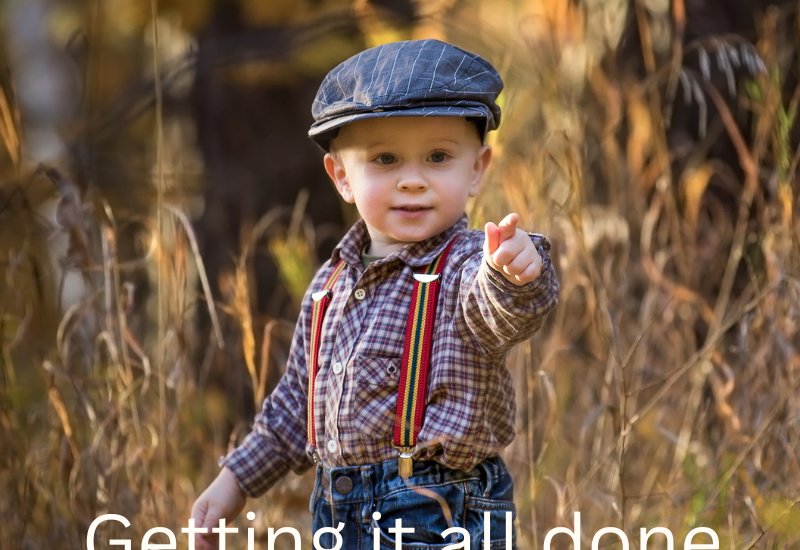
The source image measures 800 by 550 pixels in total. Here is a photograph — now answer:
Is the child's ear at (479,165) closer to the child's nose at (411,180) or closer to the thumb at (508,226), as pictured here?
the child's nose at (411,180)

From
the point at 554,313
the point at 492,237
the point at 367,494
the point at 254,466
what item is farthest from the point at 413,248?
the point at 554,313

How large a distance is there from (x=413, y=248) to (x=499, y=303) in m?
0.25

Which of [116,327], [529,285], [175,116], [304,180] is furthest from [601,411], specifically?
[175,116]

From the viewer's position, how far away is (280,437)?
1.79 m

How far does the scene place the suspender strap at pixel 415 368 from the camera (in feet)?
4.97

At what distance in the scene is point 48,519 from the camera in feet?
7.07

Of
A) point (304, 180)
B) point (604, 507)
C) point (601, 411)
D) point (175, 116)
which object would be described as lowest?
point (604, 507)

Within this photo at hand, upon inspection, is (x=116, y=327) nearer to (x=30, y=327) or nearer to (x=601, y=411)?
(x=30, y=327)

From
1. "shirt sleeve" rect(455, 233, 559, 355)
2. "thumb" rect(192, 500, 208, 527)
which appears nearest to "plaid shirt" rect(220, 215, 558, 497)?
"shirt sleeve" rect(455, 233, 559, 355)

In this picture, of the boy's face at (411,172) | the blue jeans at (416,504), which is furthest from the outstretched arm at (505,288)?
the blue jeans at (416,504)

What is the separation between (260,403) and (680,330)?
150 centimetres

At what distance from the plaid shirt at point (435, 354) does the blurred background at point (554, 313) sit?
310 mm

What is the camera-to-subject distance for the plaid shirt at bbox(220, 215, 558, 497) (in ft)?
4.72

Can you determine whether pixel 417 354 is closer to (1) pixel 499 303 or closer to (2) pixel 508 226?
(1) pixel 499 303
